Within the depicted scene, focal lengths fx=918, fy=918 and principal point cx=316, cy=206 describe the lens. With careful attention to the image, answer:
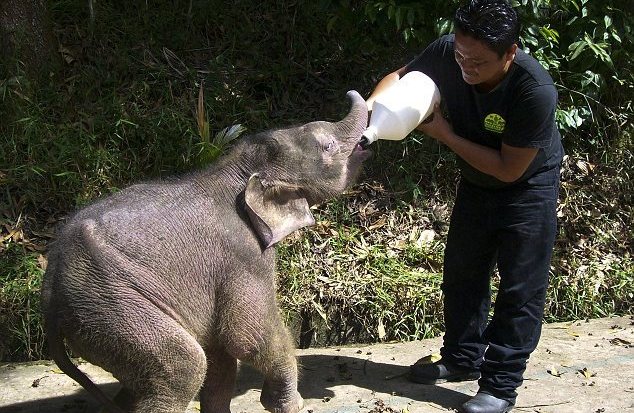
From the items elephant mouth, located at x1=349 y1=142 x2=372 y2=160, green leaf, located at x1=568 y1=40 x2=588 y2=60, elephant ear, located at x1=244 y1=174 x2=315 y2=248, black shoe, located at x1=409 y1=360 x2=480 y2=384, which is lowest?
black shoe, located at x1=409 y1=360 x2=480 y2=384

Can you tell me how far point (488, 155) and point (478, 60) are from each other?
55 cm

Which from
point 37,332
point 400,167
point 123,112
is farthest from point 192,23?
point 37,332

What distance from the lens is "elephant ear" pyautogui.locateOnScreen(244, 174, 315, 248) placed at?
16.3ft

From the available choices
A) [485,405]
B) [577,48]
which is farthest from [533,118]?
[577,48]

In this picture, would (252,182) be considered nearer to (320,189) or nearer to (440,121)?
(320,189)

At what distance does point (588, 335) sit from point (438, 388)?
1562 millimetres

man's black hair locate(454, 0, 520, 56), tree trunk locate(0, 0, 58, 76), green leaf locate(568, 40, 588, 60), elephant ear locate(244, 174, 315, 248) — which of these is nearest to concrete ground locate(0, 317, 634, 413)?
elephant ear locate(244, 174, 315, 248)

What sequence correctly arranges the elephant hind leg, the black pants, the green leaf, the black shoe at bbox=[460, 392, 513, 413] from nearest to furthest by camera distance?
1. the elephant hind leg
2. the black pants
3. the black shoe at bbox=[460, 392, 513, 413]
4. the green leaf

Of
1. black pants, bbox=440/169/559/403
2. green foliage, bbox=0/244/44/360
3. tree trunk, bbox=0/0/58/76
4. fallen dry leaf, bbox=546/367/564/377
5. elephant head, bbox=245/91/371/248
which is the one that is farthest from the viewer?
tree trunk, bbox=0/0/58/76

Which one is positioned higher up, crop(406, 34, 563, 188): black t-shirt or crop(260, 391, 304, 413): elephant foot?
crop(406, 34, 563, 188): black t-shirt

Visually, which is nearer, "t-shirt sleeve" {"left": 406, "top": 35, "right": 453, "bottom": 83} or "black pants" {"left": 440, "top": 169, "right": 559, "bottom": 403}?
"black pants" {"left": 440, "top": 169, "right": 559, "bottom": 403}

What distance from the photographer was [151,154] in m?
7.55

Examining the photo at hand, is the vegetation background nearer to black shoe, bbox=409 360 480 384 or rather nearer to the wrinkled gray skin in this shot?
black shoe, bbox=409 360 480 384

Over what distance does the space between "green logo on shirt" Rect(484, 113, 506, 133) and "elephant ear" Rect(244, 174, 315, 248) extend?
1.12m
